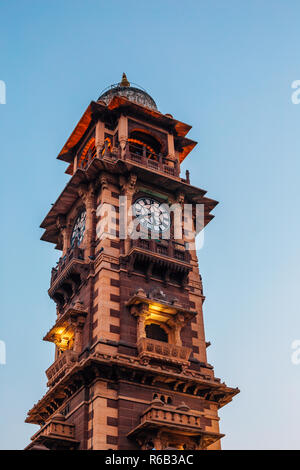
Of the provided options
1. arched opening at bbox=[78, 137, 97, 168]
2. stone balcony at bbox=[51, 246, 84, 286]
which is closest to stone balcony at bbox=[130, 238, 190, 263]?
stone balcony at bbox=[51, 246, 84, 286]

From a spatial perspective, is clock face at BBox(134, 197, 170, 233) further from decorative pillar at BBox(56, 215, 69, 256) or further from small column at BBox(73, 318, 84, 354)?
small column at BBox(73, 318, 84, 354)

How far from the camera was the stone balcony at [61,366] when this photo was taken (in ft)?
114

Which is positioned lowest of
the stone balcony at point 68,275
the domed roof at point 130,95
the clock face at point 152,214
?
the stone balcony at point 68,275

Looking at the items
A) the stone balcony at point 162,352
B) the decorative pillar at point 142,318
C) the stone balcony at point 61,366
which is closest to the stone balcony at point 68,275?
the decorative pillar at point 142,318

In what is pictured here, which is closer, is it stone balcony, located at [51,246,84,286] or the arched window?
the arched window

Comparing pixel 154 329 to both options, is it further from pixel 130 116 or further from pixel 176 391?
pixel 130 116

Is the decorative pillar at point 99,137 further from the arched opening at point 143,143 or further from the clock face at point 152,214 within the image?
the clock face at point 152,214

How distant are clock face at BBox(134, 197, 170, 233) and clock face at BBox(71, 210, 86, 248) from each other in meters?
4.23

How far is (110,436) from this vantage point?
30.8 meters

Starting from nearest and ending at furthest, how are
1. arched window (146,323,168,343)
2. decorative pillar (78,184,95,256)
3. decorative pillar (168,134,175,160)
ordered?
arched window (146,323,168,343)
decorative pillar (78,184,95,256)
decorative pillar (168,134,175,160)

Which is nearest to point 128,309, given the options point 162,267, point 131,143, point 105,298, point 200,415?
point 105,298

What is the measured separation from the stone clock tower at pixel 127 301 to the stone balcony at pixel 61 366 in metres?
0.07

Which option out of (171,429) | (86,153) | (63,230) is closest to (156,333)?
(171,429)

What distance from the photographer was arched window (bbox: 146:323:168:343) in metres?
36.9
